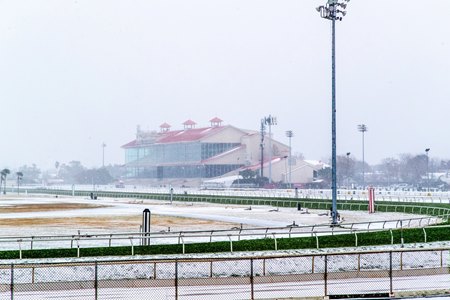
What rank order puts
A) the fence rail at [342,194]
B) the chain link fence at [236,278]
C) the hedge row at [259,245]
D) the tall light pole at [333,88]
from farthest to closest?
the fence rail at [342,194], the tall light pole at [333,88], the hedge row at [259,245], the chain link fence at [236,278]

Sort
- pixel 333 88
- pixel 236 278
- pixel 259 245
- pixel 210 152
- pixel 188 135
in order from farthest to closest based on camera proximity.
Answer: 1. pixel 188 135
2. pixel 210 152
3. pixel 333 88
4. pixel 259 245
5. pixel 236 278

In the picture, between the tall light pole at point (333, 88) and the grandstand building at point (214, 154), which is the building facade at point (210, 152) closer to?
the grandstand building at point (214, 154)

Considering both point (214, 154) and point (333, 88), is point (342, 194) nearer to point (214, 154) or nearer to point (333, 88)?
point (333, 88)

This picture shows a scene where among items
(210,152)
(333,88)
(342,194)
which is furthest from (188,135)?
(333,88)

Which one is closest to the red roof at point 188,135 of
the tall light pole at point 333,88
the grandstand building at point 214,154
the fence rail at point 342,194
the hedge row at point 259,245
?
the grandstand building at point 214,154

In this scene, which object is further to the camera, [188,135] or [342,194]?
[188,135]

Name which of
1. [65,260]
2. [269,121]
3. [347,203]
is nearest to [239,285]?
[65,260]

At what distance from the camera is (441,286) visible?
23.4 metres

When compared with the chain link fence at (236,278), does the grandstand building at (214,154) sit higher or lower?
higher

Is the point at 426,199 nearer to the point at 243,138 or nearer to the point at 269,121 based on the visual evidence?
the point at 269,121

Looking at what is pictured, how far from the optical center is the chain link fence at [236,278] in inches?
863

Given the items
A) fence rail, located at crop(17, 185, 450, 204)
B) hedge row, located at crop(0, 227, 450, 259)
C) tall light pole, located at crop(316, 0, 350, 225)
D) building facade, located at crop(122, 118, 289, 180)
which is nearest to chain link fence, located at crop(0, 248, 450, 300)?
hedge row, located at crop(0, 227, 450, 259)

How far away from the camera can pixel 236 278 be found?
25531 mm

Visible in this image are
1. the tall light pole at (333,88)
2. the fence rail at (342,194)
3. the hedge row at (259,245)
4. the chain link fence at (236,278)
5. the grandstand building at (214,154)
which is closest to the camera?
the chain link fence at (236,278)
